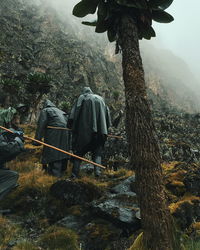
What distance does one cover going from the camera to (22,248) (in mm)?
3363

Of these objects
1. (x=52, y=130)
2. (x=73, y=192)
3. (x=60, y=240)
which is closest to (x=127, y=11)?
(x=73, y=192)

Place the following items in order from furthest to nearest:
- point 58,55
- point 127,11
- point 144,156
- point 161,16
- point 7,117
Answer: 1. point 58,55
2. point 7,117
3. point 161,16
4. point 127,11
5. point 144,156

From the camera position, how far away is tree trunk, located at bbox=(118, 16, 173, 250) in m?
2.63

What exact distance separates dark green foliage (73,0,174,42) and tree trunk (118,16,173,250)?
424 mm

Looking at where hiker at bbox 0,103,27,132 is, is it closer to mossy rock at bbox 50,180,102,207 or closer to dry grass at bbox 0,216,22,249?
mossy rock at bbox 50,180,102,207

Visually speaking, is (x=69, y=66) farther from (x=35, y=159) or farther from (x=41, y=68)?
(x=35, y=159)

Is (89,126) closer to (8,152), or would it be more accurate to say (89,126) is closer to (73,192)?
(73,192)

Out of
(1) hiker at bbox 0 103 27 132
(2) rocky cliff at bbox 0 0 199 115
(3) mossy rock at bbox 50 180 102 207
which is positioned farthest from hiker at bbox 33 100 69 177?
(2) rocky cliff at bbox 0 0 199 115

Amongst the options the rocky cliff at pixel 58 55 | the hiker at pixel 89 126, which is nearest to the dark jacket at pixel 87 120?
the hiker at pixel 89 126

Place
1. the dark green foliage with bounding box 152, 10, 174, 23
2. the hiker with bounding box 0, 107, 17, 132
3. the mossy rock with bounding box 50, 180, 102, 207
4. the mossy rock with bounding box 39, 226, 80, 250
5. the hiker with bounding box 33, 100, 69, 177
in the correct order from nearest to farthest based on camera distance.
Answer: the mossy rock with bounding box 39, 226, 80, 250
the dark green foliage with bounding box 152, 10, 174, 23
the mossy rock with bounding box 50, 180, 102, 207
the hiker with bounding box 0, 107, 17, 132
the hiker with bounding box 33, 100, 69, 177

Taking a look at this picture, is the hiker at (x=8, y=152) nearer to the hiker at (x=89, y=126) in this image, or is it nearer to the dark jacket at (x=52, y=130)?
the hiker at (x=89, y=126)

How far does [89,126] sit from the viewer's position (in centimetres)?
635

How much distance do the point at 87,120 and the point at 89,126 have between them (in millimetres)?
159

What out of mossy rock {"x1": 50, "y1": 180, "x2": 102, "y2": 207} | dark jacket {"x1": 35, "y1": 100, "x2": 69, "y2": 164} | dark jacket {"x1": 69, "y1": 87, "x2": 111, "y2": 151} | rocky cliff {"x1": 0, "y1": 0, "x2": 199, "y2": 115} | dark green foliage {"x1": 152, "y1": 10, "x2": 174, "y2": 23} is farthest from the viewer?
rocky cliff {"x1": 0, "y1": 0, "x2": 199, "y2": 115}
